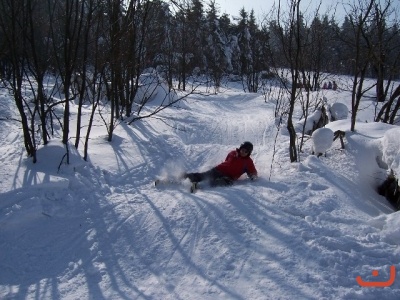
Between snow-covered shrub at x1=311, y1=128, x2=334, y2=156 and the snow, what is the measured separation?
174 millimetres

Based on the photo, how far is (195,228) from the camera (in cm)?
353

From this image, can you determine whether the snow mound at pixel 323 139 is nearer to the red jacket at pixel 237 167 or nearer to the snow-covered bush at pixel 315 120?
the red jacket at pixel 237 167

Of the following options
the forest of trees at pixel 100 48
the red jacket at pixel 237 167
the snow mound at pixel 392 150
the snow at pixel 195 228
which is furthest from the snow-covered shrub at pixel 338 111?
the red jacket at pixel 237 167

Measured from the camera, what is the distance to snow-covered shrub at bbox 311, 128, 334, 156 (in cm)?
531

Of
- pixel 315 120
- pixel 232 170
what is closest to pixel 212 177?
pixel 232 170

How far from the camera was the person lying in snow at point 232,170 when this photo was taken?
519 cm

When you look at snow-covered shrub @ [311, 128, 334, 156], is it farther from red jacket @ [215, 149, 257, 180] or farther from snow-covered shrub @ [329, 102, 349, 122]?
snow-covered shrub @ [329, 102, 349, 122]

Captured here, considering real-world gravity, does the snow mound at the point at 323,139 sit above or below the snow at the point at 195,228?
above

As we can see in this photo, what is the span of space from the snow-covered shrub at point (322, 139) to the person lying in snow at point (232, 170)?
42.2 inches

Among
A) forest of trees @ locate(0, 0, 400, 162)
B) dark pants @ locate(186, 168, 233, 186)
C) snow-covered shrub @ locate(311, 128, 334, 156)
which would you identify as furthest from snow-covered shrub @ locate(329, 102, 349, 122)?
dark pants @ locate(186, 168, 233, 186)

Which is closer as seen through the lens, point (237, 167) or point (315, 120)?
point (237, 167)

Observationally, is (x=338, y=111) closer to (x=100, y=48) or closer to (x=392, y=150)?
(x=392, y=150)

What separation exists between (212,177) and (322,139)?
1864 mm

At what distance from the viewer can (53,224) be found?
11.8ft
